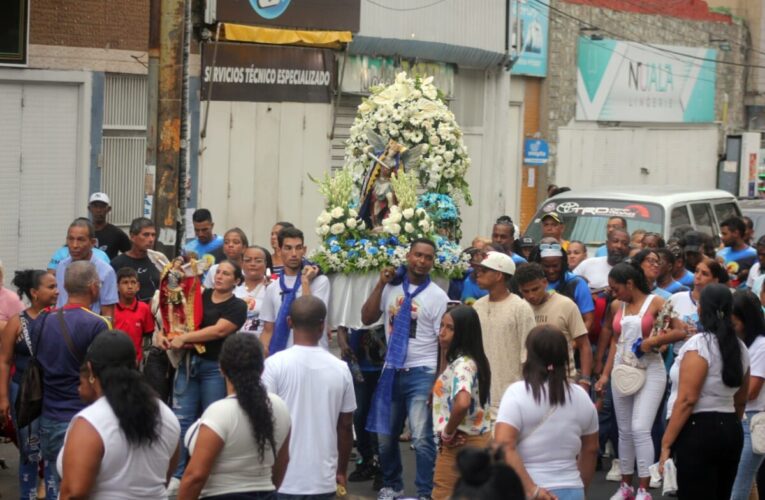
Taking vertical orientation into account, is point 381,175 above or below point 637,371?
above

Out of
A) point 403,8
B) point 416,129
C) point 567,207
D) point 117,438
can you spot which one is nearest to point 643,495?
point 416,129

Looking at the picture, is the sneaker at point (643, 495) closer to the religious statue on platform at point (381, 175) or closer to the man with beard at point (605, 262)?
the man with beard at point (605, 262)

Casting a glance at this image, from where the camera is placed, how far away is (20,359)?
8820 millimetres

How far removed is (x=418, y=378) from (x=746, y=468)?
229 centimetres

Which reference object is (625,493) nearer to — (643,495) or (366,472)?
(643,495)

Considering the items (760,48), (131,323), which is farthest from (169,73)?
(760,48)

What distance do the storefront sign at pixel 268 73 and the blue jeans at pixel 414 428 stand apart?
29.8ft

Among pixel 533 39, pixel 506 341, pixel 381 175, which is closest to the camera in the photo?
pixel 506 341

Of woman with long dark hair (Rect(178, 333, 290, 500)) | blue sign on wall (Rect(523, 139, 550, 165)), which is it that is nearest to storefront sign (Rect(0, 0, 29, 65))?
woman with long dark hair (Rect(178, 333, 290, 500))

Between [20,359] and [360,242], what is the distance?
279 centimetres

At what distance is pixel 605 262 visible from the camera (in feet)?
38.8

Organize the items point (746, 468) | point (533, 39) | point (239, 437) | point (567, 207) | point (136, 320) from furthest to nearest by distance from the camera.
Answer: point (533, 39), point (567, 207), point (136, 320), point (746, 468), point (239, 437)

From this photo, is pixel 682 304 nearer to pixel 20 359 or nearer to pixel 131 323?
pixel 131 323

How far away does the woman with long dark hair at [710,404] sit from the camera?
25.4 feet
